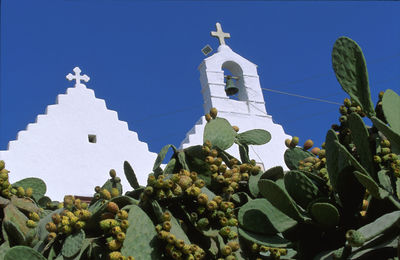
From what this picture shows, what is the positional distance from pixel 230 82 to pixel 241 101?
634 mm

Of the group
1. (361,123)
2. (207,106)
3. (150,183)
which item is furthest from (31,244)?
(207,106)

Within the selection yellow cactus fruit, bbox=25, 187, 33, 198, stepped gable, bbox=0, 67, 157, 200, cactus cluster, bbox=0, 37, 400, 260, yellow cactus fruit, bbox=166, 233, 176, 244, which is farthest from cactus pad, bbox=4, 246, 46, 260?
stepped gable, bbox=0, 67, 157, 200

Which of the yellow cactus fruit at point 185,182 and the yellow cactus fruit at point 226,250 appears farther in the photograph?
the yellow cactus fruit at point 185,182

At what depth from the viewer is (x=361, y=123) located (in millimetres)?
1948

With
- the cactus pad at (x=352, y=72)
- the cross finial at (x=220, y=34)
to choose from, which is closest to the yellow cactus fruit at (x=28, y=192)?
the cactus pad at (x=352, y=72)

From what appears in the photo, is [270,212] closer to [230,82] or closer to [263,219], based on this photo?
[263,219]

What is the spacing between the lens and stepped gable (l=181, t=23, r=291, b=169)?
805 centimetres

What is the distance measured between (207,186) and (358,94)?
73cm

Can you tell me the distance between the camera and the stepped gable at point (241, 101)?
805 cm

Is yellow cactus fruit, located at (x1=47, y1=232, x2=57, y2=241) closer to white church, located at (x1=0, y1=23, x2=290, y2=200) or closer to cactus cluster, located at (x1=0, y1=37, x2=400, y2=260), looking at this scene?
cactus cluster, located at (x1=0, y1=37, x2=400, y2=260)

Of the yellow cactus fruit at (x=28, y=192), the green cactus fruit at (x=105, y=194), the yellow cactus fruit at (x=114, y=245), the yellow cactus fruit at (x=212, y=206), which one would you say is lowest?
the yellow cactus fruit at (x=114, y=245)

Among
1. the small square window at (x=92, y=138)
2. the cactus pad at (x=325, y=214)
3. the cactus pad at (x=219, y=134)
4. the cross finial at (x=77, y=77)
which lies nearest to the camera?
the cactus pad at (x=325, y=214)

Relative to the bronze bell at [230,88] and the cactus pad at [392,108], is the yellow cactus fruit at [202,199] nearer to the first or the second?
the cactus pad at [392,108]

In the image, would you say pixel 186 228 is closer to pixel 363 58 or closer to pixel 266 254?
pixel 266 254
